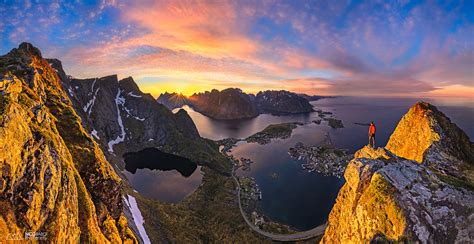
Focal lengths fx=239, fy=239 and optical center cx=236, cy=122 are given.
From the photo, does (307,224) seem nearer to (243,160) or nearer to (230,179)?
(230,179)

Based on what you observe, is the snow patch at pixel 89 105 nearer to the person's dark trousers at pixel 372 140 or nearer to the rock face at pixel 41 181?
the rock face at pixel 41 181

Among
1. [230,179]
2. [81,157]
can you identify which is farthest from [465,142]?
[230,179]

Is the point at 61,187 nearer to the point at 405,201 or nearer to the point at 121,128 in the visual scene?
the point at 405,201

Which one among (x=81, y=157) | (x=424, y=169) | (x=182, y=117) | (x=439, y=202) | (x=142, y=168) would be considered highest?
(x=424, y=169)

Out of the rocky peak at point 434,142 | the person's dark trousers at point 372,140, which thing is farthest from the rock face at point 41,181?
the rocky peak at point 434,142

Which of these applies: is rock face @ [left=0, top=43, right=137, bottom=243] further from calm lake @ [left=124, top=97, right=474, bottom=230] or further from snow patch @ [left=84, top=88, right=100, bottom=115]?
snow patch @ [left=84, top=88, right=100, bottom=115]

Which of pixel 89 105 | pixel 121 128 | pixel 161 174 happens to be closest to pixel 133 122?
pixel 121 128

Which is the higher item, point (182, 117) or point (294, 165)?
point (182, 117)
